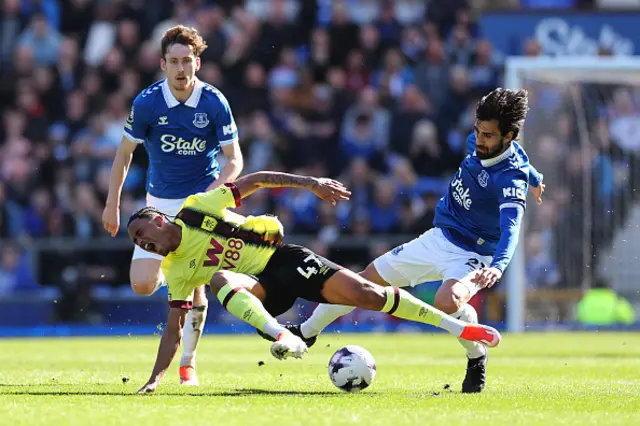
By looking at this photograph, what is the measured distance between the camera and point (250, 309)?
740 cm

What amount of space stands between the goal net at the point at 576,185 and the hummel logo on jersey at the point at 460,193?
8.57 meters

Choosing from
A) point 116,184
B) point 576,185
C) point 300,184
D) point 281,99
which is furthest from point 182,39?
point 281,99

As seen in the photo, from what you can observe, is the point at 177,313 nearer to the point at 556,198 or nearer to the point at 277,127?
the point at 556,198

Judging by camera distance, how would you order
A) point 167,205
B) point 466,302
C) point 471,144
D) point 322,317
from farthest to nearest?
point 167,205 → point 471,144 → point 322,317 → point 466,302

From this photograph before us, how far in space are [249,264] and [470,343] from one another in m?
1.67

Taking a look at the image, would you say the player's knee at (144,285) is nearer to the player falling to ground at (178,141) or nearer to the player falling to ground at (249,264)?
the player falling to ground at (178,141)

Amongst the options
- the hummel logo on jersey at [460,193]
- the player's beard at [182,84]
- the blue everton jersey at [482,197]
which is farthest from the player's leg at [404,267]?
the player's beard at [182,84]

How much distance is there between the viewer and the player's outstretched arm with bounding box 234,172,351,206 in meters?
7.86

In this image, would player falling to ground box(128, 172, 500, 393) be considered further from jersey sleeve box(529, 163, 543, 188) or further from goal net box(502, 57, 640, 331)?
goal net box(502, 57, 640, 331)

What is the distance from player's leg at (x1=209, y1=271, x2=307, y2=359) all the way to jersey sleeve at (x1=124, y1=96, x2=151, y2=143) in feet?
6.55

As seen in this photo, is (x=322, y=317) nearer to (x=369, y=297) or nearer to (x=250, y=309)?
(x=369, y=297)

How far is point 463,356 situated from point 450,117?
7.84 metres

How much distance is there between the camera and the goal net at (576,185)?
1756 cm

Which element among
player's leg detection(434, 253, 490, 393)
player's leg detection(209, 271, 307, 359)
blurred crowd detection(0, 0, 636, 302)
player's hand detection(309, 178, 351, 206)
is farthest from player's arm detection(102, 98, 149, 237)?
blurred crowd detection(0, 0, 636, 302)
